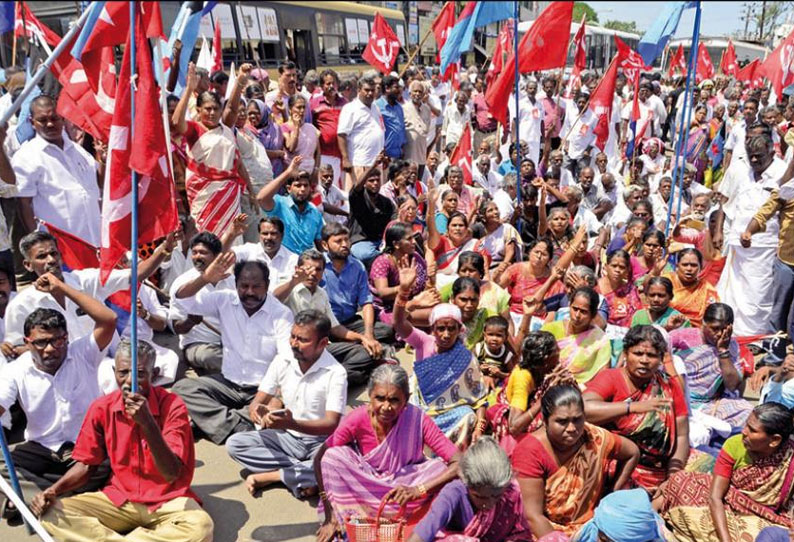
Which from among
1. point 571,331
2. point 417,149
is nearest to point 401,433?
point 571,331

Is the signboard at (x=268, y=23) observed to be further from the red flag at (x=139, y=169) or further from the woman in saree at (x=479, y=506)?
the woman in saree at (x=479, y=506)

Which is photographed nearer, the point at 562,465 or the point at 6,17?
the point at 562,465

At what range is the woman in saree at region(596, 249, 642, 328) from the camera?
479cm

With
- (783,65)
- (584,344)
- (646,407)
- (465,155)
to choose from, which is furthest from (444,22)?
(646,407)

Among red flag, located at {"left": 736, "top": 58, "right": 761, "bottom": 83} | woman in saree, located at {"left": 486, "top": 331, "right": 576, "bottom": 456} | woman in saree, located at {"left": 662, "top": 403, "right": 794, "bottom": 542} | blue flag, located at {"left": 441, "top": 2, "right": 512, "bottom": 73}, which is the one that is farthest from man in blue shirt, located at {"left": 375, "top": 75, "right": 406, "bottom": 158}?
red flag, located at {"left": 736, "top": 58, "right": 761, "bottom": 83}

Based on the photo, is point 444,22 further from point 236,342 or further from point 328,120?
point 236,342

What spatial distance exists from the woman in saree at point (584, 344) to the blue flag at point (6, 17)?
5108 millimetres

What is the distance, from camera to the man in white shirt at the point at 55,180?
14.4ft

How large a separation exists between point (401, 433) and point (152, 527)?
121 centimetres

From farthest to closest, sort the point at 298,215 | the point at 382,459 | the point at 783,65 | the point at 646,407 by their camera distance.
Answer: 1. the point at 783,65
2. the point at 298,215
3. the point at 646,407
4. the point at 382,459

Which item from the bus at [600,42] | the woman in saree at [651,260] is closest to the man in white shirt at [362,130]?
the woman in saree at [651,260]

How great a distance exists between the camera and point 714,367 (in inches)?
166

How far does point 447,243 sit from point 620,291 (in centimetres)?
151

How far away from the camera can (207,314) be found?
170 inches
